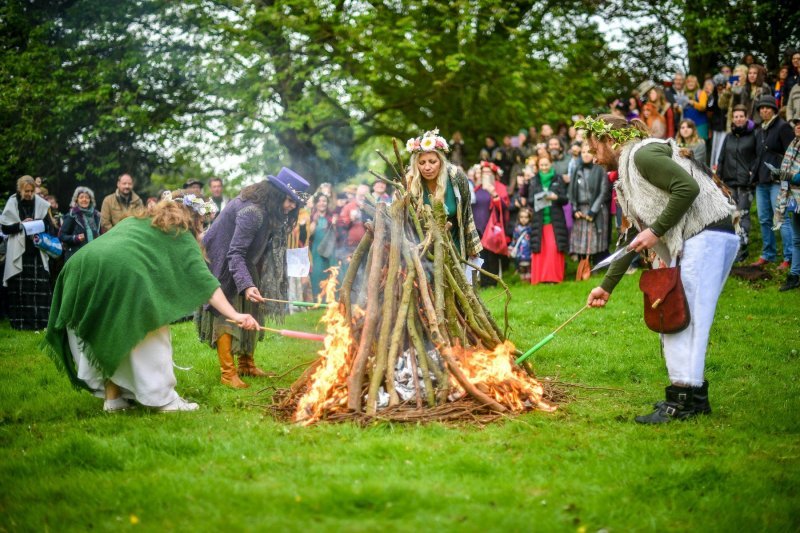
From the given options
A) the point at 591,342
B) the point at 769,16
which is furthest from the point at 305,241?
the point at 769,16

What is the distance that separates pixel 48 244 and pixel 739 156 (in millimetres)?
10749

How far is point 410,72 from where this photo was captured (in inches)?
707

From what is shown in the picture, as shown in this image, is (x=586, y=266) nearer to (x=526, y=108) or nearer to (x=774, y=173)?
(x=774, y=173)

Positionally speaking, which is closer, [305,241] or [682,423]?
[682,423]

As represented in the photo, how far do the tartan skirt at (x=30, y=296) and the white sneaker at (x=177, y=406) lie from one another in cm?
615

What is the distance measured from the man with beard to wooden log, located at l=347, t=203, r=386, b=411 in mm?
7086

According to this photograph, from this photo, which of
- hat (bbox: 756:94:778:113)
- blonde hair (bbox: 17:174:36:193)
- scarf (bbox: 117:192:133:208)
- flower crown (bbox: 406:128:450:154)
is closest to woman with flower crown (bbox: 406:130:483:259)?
flower crown (bbox: 406:128:450:154)

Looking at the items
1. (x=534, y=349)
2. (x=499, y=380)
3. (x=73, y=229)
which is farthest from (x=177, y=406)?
(x=73, y=229)

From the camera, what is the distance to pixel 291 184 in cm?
744

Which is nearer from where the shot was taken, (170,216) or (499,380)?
(499,380)

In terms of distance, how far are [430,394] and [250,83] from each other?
1373 cm

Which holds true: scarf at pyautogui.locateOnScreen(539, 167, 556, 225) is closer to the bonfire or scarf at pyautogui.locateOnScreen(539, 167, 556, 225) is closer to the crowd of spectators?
the crowd of spectators

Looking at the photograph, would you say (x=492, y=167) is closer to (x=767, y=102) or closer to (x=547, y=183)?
(x=547, y=183)

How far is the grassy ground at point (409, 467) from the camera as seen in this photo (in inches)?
158
